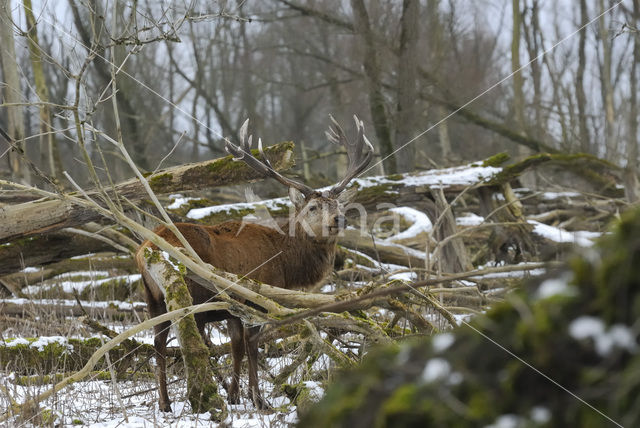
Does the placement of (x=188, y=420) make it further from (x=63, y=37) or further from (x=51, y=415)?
(x=63, y=37)

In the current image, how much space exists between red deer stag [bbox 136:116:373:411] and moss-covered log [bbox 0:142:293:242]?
0.27 meters

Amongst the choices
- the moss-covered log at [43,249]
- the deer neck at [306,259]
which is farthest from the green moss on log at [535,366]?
the moss-covered log at [43,249]

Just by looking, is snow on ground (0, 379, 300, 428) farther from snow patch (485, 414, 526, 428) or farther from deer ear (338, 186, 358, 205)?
deer ear (338, 186, 358, 205)

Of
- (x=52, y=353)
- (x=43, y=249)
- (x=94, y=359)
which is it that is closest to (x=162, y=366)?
(x=52, y=353)

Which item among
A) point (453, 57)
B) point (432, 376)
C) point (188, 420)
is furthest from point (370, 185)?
point (453, 57)

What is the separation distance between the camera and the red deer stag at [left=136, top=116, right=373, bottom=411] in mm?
4664

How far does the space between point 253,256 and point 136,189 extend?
4.80 feet

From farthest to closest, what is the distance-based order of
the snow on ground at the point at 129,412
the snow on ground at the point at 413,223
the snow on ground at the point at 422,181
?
the snow on ground at the point at 413,223 < the snow on ground at the point at 422,181 < the snow on ground at the point at 129,412

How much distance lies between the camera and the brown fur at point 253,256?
15.2 ft

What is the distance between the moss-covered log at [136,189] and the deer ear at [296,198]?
0.26 metres

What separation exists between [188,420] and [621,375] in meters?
3.23

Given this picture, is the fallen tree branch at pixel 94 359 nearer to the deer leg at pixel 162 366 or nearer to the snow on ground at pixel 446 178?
the deer leg at pixel 162 366

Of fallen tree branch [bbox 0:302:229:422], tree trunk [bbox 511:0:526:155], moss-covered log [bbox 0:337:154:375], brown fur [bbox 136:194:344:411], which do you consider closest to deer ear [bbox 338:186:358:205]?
brown fur [bbox 136:194:344:411]

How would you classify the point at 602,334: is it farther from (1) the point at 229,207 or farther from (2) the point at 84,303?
(2) the point at 84,303
